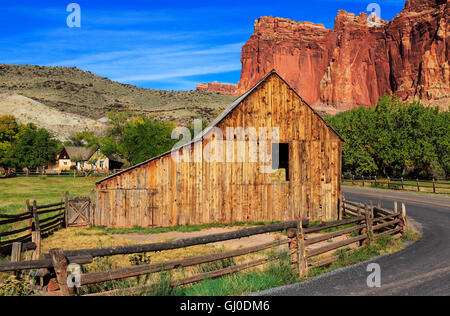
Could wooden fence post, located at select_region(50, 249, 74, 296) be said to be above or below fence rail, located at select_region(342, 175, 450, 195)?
above

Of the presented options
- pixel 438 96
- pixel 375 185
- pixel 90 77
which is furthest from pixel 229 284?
pixel 90 77

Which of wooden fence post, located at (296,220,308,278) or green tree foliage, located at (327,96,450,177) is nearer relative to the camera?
wooden fence post, located at (296,220,308,278)

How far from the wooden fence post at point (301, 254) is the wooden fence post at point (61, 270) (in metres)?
5.11

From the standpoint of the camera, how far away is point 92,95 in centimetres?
12550

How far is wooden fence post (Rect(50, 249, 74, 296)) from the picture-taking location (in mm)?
5637

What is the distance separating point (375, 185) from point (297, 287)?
38.0 meters

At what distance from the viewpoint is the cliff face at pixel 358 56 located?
117062mm

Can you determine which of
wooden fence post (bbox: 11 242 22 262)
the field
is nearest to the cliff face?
the field

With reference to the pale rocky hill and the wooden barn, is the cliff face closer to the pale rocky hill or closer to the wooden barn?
the pale rocky hill

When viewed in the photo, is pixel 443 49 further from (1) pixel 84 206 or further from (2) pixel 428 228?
(1) pixel 84 206

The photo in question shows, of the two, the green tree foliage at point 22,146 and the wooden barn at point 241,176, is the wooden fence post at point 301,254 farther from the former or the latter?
the green tree foliage at point 22,146

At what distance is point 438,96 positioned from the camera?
10519 centimetres

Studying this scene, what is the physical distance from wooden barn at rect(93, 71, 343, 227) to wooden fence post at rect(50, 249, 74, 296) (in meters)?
11.5

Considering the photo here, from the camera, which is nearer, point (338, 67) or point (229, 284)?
point (229, 284)
